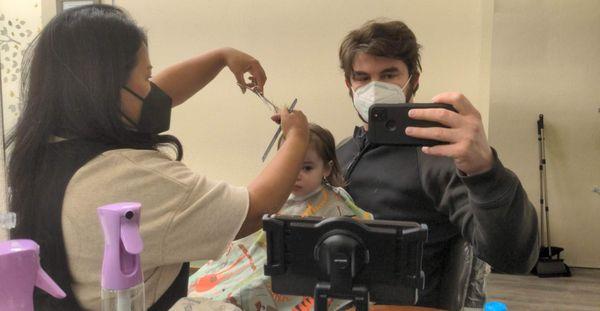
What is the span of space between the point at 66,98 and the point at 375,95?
2.04 feet

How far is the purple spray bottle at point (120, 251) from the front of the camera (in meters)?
0.59

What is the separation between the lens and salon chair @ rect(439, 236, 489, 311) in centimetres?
101

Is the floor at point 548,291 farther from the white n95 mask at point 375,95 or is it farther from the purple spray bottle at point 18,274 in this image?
the purple spray bottle at point 18,274

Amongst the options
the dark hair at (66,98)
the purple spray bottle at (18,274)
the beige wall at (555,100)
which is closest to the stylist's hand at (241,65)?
the dark hair at (66,98)

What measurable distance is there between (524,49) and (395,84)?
244 centimetres

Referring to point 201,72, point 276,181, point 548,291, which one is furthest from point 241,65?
point 548,291

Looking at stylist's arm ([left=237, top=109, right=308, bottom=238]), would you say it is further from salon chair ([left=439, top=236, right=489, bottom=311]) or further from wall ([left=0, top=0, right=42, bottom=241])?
wall ([left=0, top=0, right=42, bottom=241])

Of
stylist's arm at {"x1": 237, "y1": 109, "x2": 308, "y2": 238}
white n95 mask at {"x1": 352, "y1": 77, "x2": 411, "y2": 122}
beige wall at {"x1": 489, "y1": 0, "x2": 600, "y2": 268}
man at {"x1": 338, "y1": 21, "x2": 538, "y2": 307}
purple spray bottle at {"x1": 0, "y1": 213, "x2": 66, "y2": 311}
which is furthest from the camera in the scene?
beige wall at {"x1": 489, "y1": 0, "x2": 600, "y2": 268}

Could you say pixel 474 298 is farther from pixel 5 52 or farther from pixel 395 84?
pixel 5 52

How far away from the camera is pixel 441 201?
1.08m

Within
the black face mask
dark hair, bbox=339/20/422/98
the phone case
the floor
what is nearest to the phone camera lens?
the phone case

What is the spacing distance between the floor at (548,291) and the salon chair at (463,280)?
1.84 metres

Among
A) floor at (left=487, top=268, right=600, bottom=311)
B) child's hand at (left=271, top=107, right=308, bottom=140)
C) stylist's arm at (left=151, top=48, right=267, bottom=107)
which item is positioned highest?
stylist's arm at (left=151, top=48, right=267, bottom=107)

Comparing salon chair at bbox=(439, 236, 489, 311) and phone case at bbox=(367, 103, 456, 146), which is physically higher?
phone case at bbox=(367, 103, 456, 146)
